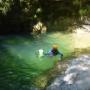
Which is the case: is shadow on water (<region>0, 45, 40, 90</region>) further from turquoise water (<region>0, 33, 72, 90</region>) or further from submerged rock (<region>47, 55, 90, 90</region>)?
submerged rock (<region>47, 55, 90, 90</region>)

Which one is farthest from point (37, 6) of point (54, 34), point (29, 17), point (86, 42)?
point (86, 42)

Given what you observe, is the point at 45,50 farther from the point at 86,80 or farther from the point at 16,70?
the point at 86,80

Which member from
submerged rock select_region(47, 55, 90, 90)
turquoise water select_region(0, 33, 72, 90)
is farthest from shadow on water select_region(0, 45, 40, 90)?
submerged rock select_region(47, 55, 90, 90)

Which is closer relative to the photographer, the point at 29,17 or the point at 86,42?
the point at 86,42

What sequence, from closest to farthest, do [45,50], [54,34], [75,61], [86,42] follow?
1. [75,61]
2. [45,50]
3. [86,42]
4. [54,34]

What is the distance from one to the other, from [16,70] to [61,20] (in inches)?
434

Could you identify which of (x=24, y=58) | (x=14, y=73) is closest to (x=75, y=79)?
(x=14, y=73)

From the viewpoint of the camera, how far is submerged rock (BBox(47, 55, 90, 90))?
1379cm

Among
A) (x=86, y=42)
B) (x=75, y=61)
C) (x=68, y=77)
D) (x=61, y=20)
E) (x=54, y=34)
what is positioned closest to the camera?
(x=68, y=77)

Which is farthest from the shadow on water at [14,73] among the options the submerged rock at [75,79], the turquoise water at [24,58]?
the submerged rock at [75,79]

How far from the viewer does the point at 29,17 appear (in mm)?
25188

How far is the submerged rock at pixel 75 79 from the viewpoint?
13789 mm

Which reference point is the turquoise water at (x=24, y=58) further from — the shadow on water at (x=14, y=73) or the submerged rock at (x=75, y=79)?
the submerged rock at (x=75, y=79)

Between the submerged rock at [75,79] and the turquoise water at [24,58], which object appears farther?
the turquoise water at [24,58]
